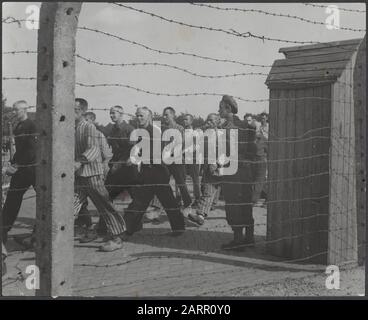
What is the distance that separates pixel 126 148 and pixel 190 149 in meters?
0.79

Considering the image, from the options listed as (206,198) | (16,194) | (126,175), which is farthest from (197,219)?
(16,194)

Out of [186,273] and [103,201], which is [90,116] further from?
[186,273]

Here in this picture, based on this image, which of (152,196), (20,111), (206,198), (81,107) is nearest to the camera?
(20,111)

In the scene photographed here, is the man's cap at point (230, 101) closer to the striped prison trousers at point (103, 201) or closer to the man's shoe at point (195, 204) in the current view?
the striped prison trousers at point (103, 201)

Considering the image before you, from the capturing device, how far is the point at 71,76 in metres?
2.38

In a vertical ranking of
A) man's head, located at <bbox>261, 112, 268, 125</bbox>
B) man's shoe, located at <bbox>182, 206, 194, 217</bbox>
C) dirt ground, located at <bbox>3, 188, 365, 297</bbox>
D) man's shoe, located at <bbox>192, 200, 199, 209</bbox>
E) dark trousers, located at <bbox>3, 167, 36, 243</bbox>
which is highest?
man's head, located at <bbox>261, 112, 268, 125</bbox>

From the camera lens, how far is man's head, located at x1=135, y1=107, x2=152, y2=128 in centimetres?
530

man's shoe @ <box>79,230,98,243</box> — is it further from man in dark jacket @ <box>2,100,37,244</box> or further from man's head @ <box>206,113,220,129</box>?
man's head @ <box>206,113,220,129</box>

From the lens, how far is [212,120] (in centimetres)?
533

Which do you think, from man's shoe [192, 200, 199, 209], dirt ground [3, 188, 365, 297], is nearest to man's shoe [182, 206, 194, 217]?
man's shoe [192, 200, 199, 209]

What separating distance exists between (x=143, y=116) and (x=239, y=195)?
1.37 meters

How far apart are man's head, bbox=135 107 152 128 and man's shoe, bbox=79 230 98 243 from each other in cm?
144
